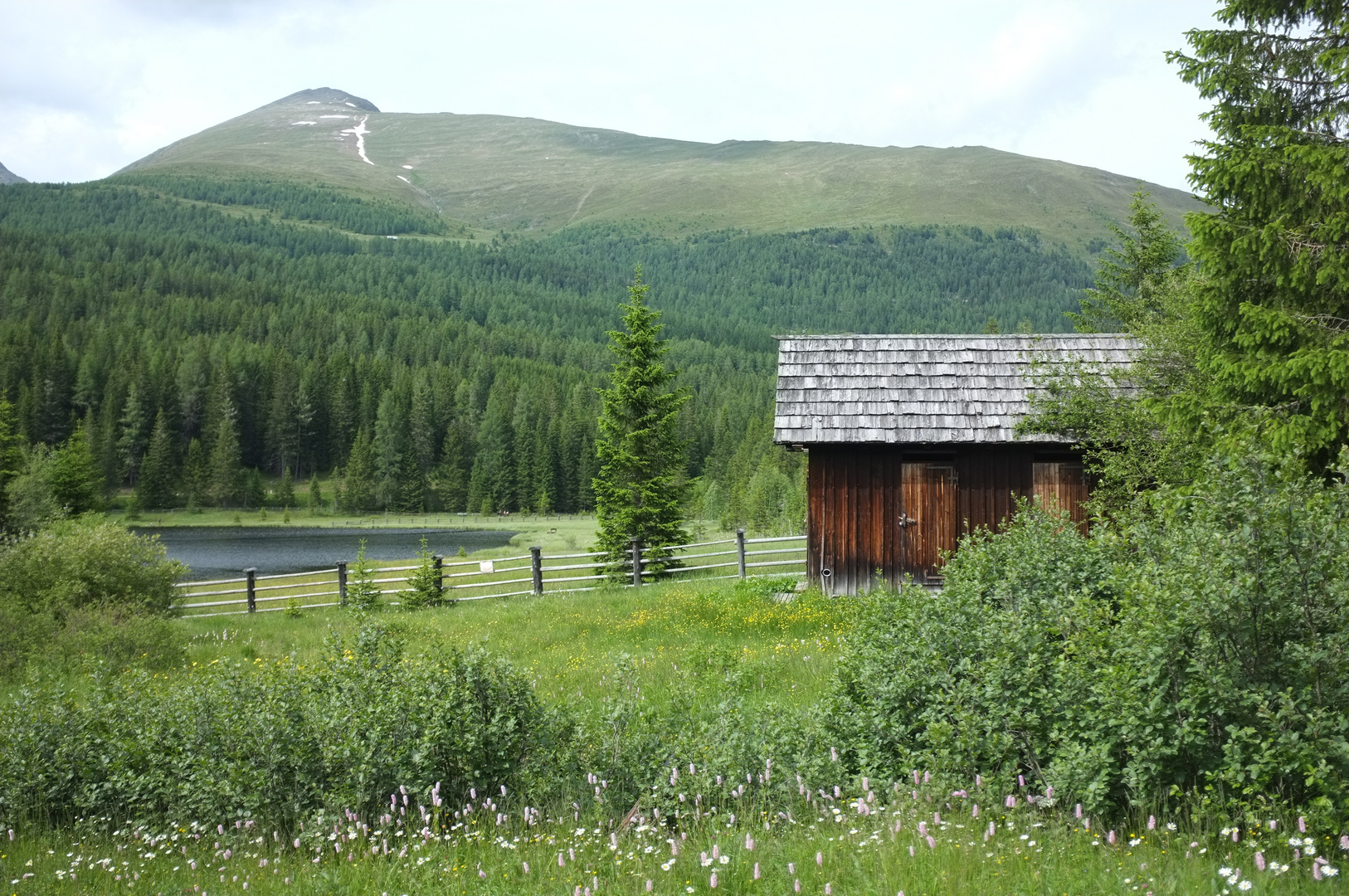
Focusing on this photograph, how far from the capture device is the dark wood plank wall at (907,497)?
1648 cm

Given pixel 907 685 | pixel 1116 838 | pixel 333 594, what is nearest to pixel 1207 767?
pixel 1116 838

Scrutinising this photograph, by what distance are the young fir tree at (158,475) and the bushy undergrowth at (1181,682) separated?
336 feet

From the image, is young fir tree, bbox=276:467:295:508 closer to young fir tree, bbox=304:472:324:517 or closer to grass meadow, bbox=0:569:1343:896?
young fir tree, bbox=304:472:324:517

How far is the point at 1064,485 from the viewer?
1633 centimetres

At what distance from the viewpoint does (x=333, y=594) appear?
24.6m

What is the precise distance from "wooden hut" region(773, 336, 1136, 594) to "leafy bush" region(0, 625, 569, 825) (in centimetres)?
1071

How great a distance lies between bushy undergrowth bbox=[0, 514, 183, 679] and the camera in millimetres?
13789

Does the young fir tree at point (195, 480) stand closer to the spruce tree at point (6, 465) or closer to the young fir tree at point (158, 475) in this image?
the young fir tree at point (158, 475)

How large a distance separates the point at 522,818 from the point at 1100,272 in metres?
27.3

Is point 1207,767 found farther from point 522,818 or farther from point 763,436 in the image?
point 763,436

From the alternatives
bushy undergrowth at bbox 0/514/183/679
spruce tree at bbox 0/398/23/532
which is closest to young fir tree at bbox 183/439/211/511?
spruce tree at bbox 0/398/23/532

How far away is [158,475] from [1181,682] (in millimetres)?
104765

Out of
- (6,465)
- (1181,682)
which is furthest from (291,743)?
(6,465)

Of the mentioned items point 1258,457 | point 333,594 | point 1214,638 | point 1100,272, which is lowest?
point 333,594
